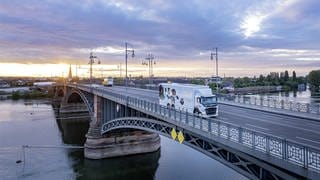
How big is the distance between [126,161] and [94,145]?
15.9 feet

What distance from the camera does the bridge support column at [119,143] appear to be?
1698 inches

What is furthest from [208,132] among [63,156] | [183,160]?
[63,156]

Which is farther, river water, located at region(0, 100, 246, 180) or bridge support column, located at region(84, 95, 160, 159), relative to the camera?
bridge support column, located at region(84, 95, 160, 159)

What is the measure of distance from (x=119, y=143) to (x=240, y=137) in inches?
1167

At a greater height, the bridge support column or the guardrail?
the guardrail

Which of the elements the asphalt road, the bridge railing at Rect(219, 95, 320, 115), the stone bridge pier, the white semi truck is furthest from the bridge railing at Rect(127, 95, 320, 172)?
the stone bridge pier

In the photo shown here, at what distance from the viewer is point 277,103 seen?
107ft

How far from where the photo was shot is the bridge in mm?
13016

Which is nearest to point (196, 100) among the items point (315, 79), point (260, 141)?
point (260, 141)

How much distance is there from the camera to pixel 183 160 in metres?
40.4

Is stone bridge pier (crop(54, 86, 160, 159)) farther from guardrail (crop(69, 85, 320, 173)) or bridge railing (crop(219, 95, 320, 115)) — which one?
guardrail (crop(69, 85, 320, 173))

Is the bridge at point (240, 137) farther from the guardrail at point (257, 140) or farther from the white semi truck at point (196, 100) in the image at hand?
the white semi truck at point (196, 100)

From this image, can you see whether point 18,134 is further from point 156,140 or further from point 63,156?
point 156,140

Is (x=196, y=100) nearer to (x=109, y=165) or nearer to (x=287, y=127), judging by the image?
(x=287, y=127)
